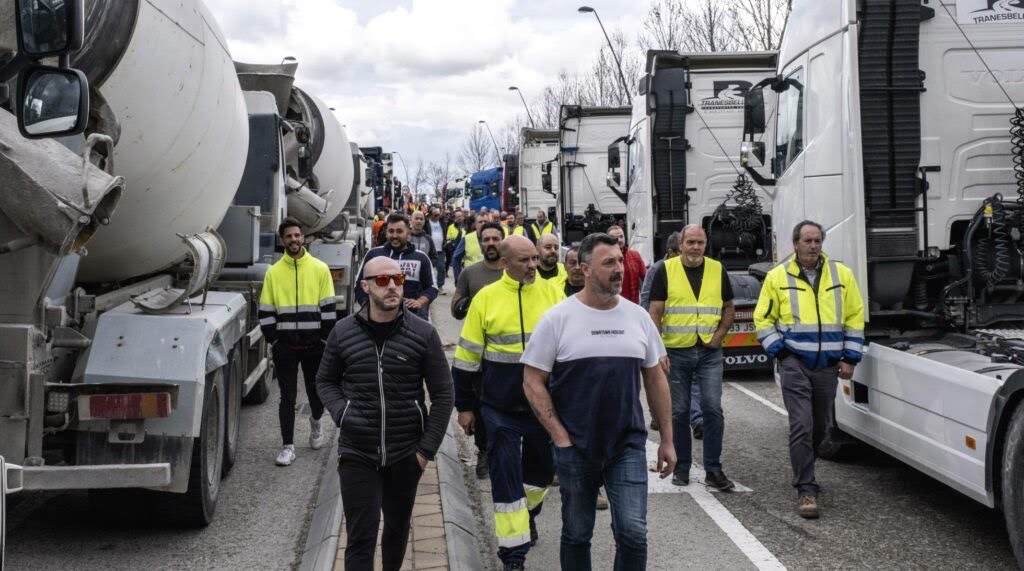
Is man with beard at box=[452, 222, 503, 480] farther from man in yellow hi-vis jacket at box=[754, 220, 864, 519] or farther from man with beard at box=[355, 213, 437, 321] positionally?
man in yellow hi-vis jacket at box=[754, 220, 864, 519]

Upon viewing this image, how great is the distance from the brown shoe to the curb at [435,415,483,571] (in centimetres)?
197

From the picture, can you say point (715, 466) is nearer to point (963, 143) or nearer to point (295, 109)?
point (963, 143)

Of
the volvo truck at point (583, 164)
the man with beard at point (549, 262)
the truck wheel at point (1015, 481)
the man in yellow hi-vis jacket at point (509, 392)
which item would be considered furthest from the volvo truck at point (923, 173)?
the volvo truck at point (583, 164)

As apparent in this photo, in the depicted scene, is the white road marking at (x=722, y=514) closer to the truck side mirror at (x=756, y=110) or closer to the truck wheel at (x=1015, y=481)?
the truck wheel at (x=1015, y=481)

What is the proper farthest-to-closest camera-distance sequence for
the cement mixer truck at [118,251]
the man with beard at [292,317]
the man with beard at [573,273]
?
the man with beard at [292,317] → the man with beard at [573,273] → the cement mixer truck at [118,251]

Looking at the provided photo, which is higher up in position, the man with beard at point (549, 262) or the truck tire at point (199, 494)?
the man with beard at point (549, 262)

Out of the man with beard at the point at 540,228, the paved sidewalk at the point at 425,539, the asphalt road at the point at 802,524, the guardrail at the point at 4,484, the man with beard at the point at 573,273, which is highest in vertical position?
the man with beard at the point at 540,228

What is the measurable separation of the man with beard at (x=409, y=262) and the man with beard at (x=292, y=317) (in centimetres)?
75

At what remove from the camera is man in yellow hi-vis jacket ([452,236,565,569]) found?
5543 millimetres

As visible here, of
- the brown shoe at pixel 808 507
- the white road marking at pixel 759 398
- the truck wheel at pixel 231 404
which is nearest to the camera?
the brown shoe at pixel 808 507

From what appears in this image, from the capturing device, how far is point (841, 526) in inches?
259

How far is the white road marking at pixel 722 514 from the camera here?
5945 millimetres

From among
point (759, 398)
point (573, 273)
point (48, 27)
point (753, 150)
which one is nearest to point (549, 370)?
point (48, 27)

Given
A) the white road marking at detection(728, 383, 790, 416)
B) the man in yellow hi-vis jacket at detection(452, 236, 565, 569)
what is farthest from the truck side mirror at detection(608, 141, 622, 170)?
the man in yellow hi-vis jacket at detection(452, 236, 565, 569)
